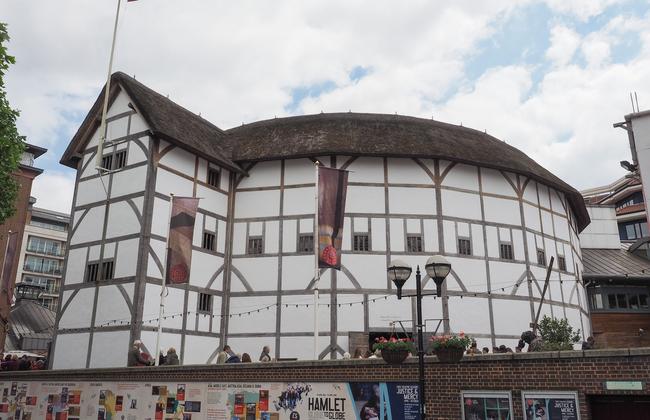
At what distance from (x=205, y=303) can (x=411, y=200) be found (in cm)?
1037

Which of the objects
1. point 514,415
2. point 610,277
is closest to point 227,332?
point 514,415

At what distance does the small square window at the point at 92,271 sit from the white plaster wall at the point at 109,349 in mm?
2488

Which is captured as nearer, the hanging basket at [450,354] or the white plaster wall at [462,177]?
the hanging basket at [450,354]

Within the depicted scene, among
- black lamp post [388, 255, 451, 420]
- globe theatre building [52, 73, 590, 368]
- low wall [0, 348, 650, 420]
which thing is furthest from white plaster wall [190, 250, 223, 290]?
black lamp post [388, 255, 451, 420]

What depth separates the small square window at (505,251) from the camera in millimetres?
25908

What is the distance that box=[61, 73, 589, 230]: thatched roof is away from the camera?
82.8 ft

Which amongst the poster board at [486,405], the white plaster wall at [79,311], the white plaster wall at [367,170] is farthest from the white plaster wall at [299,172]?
the poster board at [486,405]

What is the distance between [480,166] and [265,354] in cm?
1474

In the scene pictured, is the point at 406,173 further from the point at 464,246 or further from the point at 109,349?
the point at 109,349

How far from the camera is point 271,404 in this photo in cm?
1372

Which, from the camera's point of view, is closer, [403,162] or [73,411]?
[73,411]

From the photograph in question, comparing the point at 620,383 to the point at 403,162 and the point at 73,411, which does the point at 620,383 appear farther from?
the point at 403,162

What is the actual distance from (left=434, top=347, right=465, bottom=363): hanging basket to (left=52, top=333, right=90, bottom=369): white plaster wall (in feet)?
52.8

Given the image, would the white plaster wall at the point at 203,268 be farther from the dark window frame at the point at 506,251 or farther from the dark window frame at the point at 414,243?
the dark window frame at the point at 506,251
